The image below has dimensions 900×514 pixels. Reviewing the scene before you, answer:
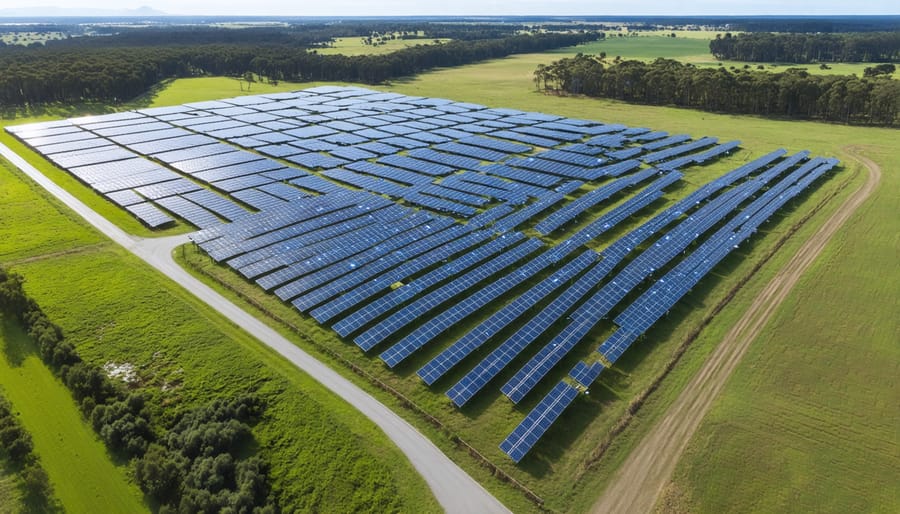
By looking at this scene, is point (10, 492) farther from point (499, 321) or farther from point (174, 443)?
point (499, 321)

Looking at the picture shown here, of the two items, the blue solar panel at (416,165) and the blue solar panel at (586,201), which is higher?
the blue solar panel at (416,165)

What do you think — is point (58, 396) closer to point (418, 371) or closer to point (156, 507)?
point (156, 507)

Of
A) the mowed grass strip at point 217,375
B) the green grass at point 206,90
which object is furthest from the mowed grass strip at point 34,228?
the green grass at point 206,90

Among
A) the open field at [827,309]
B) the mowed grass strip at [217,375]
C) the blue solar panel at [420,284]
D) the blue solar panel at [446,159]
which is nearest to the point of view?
the mowed grass strip at [217,375]

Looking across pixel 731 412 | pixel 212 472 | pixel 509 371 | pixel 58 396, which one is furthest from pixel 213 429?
pixel 731 412

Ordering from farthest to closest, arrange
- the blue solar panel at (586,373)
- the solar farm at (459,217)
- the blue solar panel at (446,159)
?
the blue solar panel at (446,159) → the solar farm at (459,217) → the blue solar panel at (586,373)

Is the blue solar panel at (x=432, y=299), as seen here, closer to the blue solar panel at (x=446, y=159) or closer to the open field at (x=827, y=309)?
the open field at (x=827, y=309)

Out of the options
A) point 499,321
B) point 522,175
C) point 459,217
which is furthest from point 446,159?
point 499,321
